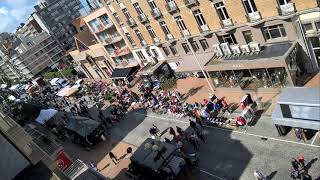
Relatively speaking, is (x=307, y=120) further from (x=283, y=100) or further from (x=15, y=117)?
(x=15, y=117)

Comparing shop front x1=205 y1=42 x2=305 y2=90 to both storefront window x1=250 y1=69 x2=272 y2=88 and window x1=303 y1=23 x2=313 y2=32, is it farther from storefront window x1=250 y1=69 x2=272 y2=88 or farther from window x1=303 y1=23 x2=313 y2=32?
window x1=303 y1=23 x2=313 y2=32

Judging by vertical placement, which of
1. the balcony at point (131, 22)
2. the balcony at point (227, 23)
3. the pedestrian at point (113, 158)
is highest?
the balcony at point (131, 22)

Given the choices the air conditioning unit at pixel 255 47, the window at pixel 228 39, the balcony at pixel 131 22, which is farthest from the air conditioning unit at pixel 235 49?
the balcony at pixel 131 22

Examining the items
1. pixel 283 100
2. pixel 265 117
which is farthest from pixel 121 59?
pixel 283 100

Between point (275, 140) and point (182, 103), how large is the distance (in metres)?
16.7

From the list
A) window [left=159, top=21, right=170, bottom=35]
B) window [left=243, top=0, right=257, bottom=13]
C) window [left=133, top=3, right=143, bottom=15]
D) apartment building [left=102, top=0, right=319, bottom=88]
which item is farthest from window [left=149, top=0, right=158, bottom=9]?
window [left=243, top=0, right=257, bottom=13]

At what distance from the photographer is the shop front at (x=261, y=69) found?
3372 cm

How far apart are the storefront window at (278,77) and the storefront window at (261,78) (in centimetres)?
53

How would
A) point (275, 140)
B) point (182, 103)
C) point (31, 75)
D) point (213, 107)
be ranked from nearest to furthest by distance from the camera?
point (275, 140), point (213, 107), point (182, 103), point (31, 75)

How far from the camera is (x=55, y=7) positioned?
130000 mm

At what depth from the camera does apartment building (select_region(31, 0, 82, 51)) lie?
4966 inches

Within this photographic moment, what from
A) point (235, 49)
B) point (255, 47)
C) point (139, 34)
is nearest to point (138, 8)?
point (139, 34)

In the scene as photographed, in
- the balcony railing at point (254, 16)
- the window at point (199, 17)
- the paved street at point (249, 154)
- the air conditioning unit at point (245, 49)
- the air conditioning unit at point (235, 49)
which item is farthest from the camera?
the window at point (199, 17)

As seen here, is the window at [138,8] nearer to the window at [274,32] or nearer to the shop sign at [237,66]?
the shop sign at [237,66]
